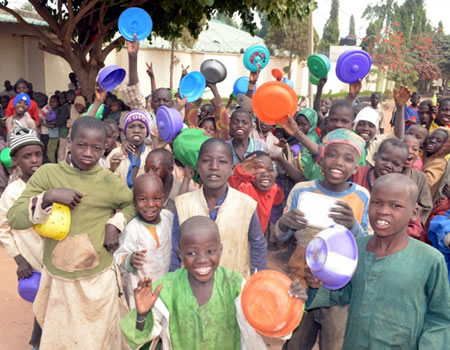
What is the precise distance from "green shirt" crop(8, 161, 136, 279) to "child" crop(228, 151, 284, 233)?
1006 mm

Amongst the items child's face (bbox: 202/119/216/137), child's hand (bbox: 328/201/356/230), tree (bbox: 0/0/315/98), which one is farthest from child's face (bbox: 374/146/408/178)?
tree (bbox: 0/0/315/98)

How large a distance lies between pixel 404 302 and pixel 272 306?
1.90 feet

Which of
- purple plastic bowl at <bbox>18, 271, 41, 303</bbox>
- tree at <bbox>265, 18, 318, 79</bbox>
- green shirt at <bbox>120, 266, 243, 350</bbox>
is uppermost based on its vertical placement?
tree at <bbox>265, 18, 318, 79</bbox>

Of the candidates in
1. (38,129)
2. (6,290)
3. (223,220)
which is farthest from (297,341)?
(38,129)

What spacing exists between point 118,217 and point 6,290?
7.97 feet

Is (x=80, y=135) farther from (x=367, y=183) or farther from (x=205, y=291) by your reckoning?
(x=367, y=183)

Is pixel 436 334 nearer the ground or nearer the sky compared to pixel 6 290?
nearer the sky

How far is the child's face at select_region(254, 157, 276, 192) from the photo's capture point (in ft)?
10.8

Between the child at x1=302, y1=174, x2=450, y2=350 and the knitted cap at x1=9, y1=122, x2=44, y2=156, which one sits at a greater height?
the knitted cap at x1=9, y1=122, x2=44, y2=156

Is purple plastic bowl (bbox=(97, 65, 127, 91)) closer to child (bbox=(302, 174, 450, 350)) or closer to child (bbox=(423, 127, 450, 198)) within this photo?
child (bbox=(423, 127, 450, 198))

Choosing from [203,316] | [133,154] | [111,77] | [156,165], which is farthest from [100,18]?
[203,316]

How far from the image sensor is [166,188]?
348 centimetres

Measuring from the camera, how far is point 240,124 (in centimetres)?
388

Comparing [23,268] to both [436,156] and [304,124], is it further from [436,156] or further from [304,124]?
[436,156]
